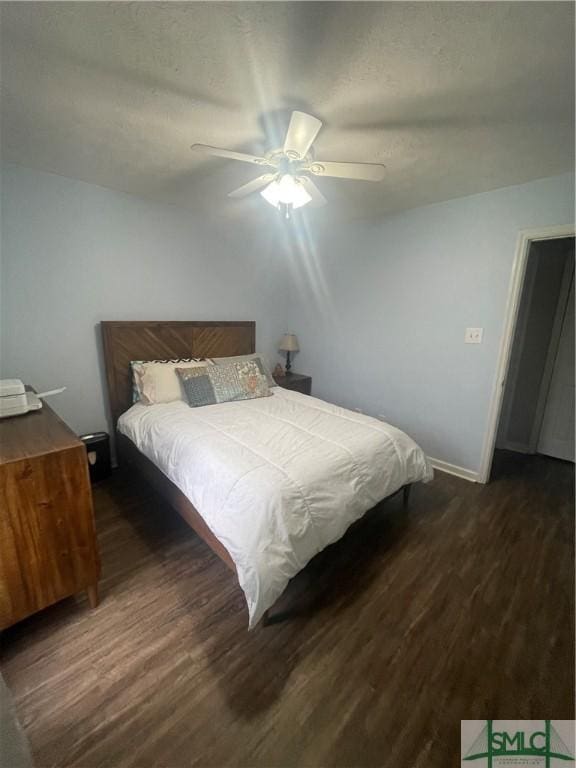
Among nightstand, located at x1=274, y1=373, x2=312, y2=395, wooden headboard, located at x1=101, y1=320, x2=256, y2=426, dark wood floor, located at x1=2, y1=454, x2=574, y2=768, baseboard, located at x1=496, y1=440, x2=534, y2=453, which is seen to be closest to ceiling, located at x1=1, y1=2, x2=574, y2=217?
wooden headboard, located at x1=101, y1=320, x2=256, y2=426

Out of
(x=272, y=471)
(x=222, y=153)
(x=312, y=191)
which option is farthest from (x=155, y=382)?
(x=312, y=191)

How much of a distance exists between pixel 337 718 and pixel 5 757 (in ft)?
3.30

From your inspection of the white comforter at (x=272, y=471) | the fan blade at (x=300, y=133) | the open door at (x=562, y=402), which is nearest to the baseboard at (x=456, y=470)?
the white comforter at (x=272, y=471)

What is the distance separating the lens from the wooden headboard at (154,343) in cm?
256

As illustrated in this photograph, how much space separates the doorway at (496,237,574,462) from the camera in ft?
9.75

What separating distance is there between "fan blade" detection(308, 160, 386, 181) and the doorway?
2177 millimetres

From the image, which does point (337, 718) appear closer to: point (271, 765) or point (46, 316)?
point (271, 765)

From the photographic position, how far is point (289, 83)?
4.19 feet

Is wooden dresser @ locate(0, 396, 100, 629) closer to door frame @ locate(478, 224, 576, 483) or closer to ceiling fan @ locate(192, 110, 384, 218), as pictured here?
ceiling fan @ locate(192, 110, 384, 218)

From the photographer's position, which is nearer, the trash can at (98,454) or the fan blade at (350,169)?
the fan blade at (350,169)

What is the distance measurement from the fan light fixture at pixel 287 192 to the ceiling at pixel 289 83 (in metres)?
0.24

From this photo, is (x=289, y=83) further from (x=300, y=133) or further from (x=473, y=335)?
(x=473, y=335)

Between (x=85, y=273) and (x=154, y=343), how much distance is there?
741mm

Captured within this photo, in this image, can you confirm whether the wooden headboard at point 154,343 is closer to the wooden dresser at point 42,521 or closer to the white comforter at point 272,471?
the white comforter at point 272,471
